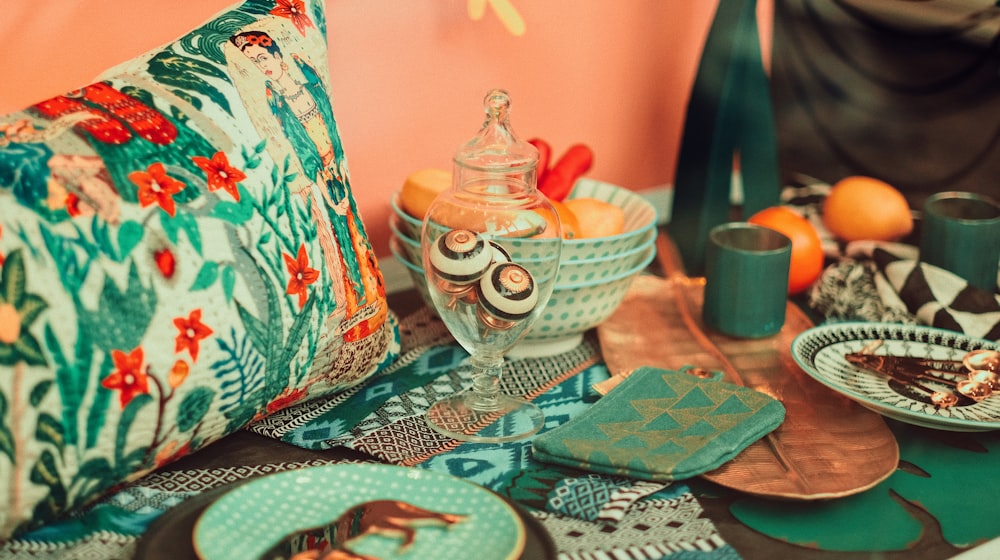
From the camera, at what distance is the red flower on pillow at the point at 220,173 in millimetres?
707

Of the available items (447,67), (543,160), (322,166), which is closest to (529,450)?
(322,166)

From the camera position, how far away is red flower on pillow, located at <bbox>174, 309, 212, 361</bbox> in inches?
26.3

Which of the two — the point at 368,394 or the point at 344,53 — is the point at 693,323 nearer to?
the point at 368,394

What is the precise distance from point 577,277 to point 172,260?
→ 0.40 m

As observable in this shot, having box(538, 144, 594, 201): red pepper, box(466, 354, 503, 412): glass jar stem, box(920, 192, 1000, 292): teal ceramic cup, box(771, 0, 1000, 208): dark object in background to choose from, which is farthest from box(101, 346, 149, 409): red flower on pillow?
box(771, 0, 1000, 208): dark object in background

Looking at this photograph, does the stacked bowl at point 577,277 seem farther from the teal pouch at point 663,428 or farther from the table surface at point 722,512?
the table surface at point 722,512

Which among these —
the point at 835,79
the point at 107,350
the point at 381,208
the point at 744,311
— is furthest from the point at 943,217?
the point at 107,350

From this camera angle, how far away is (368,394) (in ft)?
2.91

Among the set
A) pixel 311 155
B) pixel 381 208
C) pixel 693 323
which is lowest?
pixel 693 323

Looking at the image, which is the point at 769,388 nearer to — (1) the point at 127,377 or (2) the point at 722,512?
(2) the point at 722,512

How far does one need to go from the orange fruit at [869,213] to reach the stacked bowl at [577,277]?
0.35 meters

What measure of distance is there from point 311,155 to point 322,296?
12 cm

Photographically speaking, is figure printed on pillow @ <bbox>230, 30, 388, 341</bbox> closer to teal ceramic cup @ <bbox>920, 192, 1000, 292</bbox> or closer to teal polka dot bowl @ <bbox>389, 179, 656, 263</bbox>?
teal polka dot bowl @ <bbox>389, 179, 656, 263</bbox>

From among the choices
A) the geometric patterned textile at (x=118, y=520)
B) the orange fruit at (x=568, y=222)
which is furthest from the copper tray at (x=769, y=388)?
the geometric patterned textile at (x=118, y=520)
